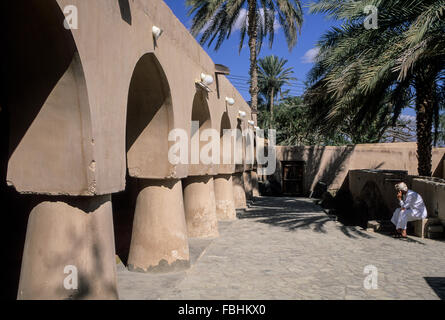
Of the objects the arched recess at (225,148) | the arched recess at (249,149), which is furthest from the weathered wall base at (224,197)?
the arched recess at (249,149)

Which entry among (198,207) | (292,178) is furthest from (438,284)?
(292,178)

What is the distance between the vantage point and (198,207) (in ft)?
29.2

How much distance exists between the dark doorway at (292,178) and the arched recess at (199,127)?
13.8m

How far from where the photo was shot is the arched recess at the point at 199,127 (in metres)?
8.09

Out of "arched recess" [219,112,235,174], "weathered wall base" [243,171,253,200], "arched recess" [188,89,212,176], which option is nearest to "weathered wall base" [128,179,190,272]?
"arched recess" [188,89,212,176]

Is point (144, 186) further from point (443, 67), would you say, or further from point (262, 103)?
point (262, 103)

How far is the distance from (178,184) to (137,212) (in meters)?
0.75

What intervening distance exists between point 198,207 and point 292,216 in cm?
455

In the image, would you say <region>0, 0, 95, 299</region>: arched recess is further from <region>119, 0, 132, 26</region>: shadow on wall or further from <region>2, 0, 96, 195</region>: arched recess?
<region>119, 0, 132, 26</region>: shadow on wall

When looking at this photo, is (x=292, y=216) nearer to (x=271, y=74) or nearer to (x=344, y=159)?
(x=344, y=159)

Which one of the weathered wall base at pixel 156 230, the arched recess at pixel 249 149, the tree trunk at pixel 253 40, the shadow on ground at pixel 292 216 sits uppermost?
the tree trunk at pixel 253 40

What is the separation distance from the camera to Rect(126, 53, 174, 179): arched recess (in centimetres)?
599

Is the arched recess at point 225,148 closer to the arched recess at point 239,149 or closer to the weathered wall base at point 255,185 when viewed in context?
the arched recess at point 239,149

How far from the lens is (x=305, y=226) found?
35.0 ft
